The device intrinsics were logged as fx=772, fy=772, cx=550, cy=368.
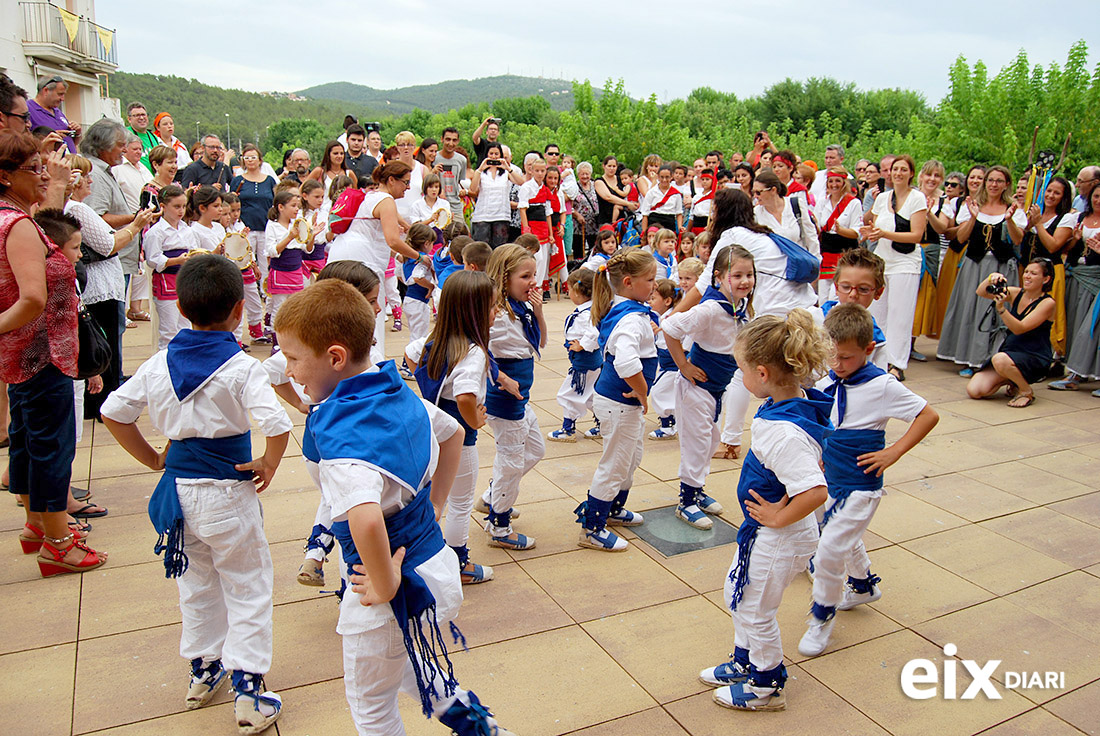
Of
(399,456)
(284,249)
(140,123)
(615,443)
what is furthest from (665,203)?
(399,456)

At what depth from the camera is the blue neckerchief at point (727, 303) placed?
4672 millimetres

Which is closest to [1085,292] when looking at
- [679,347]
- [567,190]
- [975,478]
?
[975,478]

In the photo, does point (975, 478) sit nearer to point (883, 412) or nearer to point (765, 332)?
point (883, 412)

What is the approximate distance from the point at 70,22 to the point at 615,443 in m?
38.4

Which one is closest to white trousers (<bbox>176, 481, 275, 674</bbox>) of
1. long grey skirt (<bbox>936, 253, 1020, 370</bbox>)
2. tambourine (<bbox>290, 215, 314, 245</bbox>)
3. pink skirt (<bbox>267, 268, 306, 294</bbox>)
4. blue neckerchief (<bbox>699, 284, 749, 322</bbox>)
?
blue neckerchief (<bbox>699, 284, 749, 322</bbox>)

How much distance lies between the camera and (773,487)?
291 cm

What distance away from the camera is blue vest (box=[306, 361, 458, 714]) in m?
2.03

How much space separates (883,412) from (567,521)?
6.61 feet

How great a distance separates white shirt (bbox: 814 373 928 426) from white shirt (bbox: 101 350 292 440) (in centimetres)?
241

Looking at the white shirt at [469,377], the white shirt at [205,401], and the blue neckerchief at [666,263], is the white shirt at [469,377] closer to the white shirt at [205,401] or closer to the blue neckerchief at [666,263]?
the white shirt at [205,401]

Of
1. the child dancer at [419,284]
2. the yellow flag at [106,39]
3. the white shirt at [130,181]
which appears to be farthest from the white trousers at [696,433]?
the yellow flag at [106,39]

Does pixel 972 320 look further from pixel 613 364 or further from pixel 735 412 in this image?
pixel 613 364

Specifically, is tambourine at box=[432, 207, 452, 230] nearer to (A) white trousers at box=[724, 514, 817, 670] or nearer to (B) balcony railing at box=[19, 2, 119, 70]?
(A) white trousers at box=[724, 514, 817, 670]

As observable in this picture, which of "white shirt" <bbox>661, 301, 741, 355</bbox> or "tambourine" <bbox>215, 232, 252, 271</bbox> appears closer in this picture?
"white shirt" <bbox>661, 301, 741, 355</bbox>
